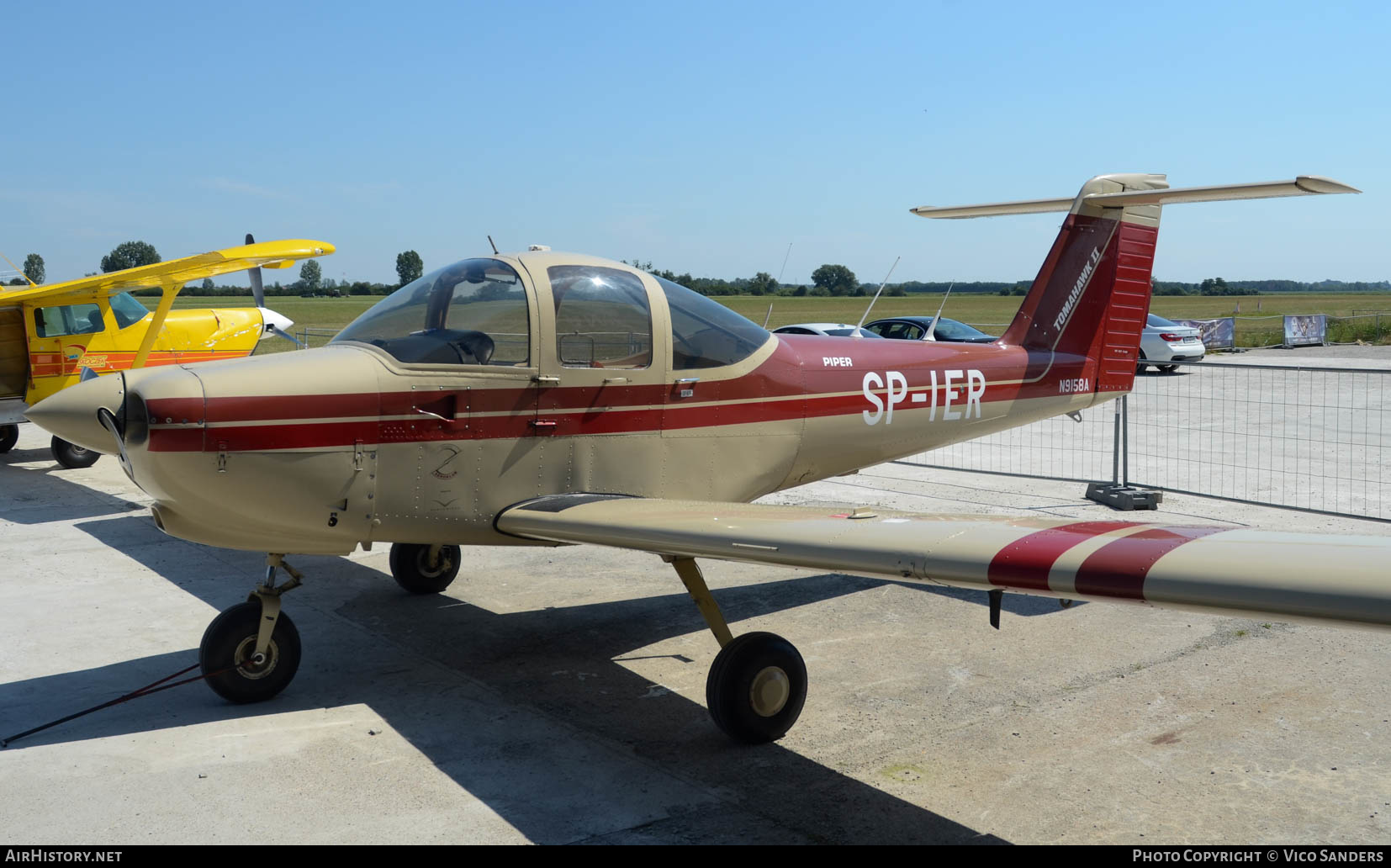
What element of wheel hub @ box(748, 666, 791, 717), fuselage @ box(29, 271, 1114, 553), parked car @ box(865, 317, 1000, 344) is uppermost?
parked car @ box(865, 317, 1000, 344)

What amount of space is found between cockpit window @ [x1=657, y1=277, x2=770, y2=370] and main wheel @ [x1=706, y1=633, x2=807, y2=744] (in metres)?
1.74

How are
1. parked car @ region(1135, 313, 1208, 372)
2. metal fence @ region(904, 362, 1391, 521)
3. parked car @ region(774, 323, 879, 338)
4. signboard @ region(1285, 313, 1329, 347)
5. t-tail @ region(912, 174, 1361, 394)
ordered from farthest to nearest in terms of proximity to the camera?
signboard @ region(1285, 313, 1329, 347)
parked car @ region(1135, 313, 1208, 372)
parked car @ region(774, 323, 879, 338)
metal fence @ region(904, 362, 1391, 521)
t-tail @ region(912, 174, 1361, 394)

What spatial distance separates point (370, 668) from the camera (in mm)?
5969

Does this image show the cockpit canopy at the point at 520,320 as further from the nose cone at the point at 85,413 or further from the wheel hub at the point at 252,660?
the wheel hub at the point at 252,660

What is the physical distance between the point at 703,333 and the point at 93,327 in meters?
11.2

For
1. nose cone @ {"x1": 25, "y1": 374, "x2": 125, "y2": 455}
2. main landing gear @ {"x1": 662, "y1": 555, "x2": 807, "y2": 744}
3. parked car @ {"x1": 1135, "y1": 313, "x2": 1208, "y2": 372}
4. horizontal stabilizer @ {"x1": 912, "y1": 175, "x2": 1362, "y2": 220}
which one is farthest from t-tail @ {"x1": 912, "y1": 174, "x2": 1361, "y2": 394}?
parked car @ {"x1": 1135, "y1": 313, "x2": 1208, "y2": 372}

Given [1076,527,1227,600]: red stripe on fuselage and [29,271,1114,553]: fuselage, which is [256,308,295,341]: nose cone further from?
[1076,527,1227,600]: red stripe on fuselage

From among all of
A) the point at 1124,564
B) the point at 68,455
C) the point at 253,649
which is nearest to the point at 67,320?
the point at 68,455

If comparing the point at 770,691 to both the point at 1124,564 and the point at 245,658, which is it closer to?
the point at 1124,564

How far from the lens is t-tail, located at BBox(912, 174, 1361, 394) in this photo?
8.05 metres

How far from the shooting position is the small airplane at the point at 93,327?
41.4 ft

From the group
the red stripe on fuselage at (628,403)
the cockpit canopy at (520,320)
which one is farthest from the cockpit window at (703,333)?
the red stripe on fuselage at (628,403)

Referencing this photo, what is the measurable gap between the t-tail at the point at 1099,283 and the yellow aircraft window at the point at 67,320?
1191 cm

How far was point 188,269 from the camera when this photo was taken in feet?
41.2
